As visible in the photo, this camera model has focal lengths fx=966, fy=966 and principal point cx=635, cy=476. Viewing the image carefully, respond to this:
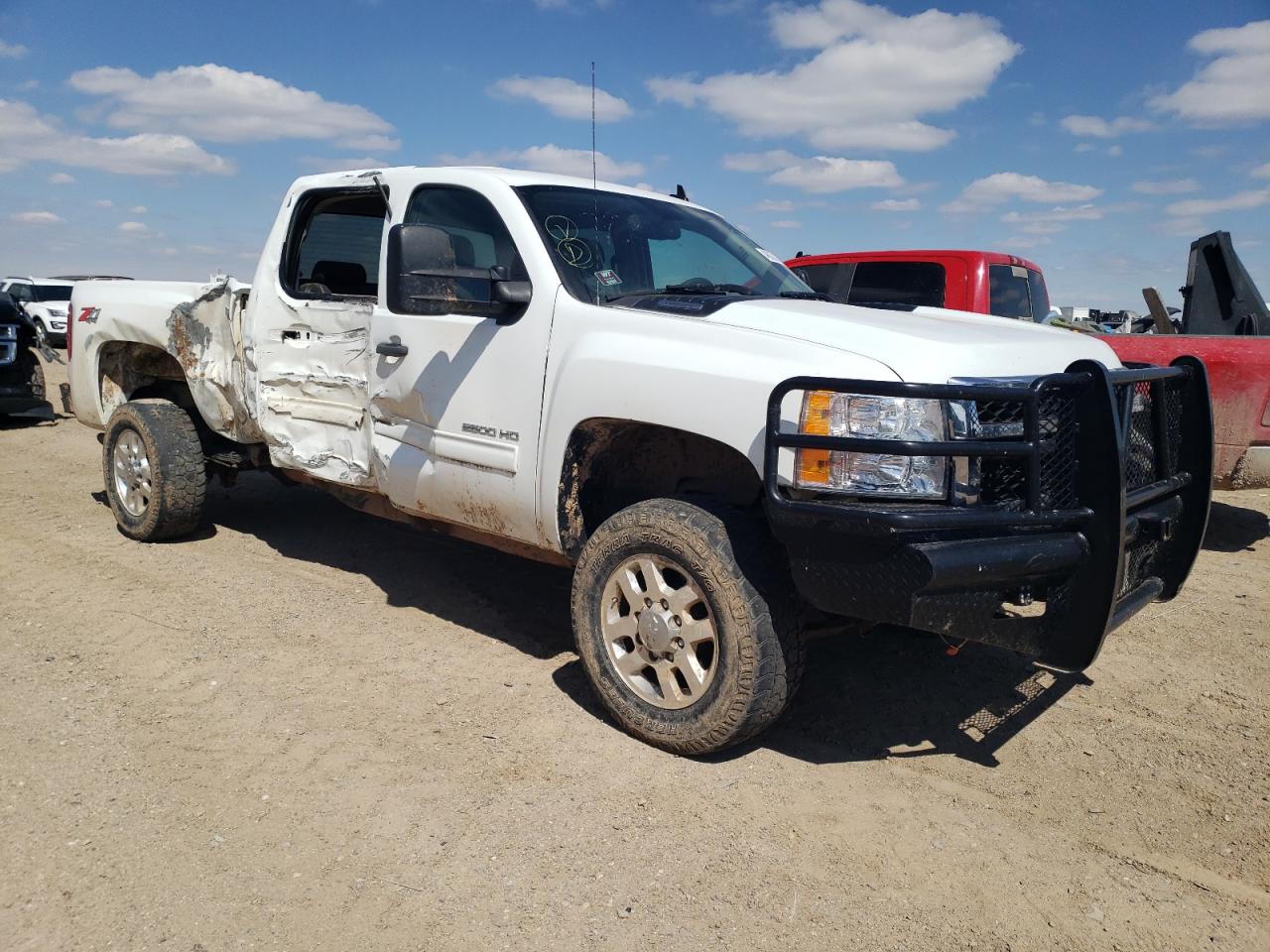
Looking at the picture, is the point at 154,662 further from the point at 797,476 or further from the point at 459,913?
the point at 797,476

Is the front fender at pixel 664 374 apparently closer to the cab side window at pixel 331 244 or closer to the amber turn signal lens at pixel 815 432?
the amber turn signal lens at pixel 815 432

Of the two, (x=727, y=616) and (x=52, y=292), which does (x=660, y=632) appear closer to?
(x=727, y=616)

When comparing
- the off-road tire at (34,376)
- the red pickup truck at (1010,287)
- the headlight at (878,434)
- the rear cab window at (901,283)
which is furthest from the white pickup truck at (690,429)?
the off-road tire at (34,376)

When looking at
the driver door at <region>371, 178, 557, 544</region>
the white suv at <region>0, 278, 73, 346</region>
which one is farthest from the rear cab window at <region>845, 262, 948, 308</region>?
the white suv at <region>0, 278, 73, 346</region>

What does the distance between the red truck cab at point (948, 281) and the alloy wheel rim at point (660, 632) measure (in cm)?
453

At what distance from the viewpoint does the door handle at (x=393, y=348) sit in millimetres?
4148

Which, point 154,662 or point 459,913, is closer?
point 459,913

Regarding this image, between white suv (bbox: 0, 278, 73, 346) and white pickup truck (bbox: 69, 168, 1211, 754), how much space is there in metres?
18.4

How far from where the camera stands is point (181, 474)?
567 cm

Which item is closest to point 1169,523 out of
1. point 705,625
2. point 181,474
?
point 705,625

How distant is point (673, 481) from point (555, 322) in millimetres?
765

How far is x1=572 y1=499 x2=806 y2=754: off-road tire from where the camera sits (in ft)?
10.1

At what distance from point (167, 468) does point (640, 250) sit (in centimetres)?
325

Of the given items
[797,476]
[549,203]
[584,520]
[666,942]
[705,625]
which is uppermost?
[549,203]
